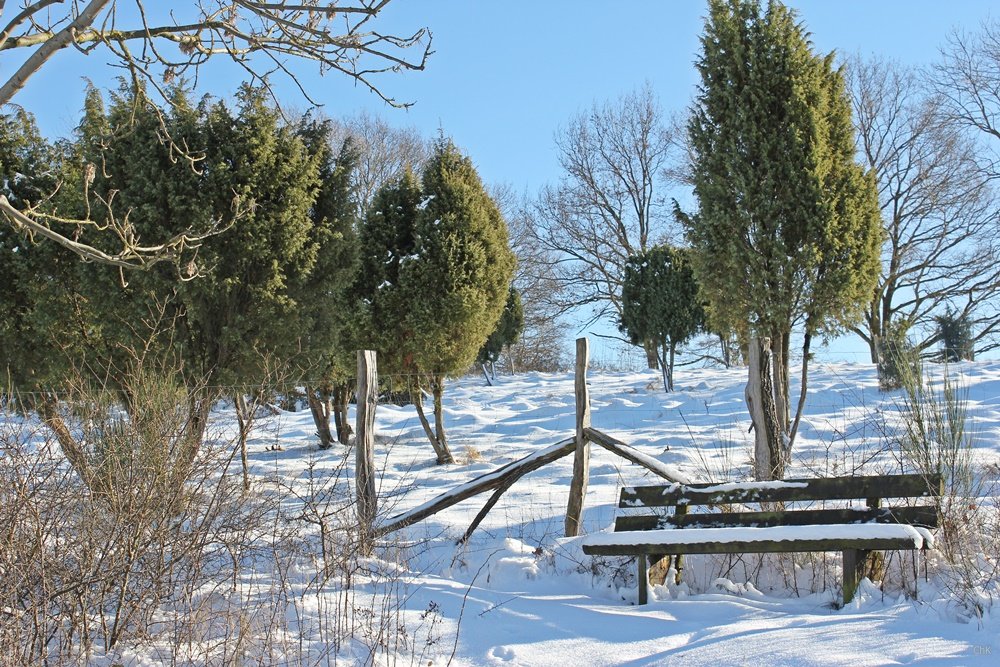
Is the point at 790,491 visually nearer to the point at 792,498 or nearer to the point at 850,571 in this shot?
the point at 792,498

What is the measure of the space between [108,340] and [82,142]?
2.46m

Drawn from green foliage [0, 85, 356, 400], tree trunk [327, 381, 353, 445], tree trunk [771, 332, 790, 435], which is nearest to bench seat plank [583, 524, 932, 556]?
tree trunk [771, 332, 790, 435]

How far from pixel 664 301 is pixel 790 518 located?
12.8 meters

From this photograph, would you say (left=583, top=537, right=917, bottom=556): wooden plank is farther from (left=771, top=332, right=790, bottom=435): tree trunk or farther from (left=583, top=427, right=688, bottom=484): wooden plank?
(left=771, top=332, right=790, bottom=435): tree trunk

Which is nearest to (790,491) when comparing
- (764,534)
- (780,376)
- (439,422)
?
(764,534)

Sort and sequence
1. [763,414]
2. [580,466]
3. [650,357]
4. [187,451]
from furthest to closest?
1. [650,357]
2. [763,414]
3. [580,466]
4. [187,451]

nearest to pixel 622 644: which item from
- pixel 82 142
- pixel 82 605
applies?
pixel 82 605

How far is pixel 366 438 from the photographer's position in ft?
20.1

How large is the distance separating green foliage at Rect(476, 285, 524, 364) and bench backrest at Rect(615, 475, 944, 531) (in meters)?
14.8

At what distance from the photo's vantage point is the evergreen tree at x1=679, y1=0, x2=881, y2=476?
27.0 feet

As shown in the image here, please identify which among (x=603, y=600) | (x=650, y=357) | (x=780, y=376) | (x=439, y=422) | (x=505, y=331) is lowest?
(x=603, y=600)

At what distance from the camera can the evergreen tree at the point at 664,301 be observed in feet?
56.9

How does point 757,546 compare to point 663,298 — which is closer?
point 757,546

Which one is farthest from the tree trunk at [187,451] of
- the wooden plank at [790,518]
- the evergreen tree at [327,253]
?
the evergreen tree at [327,253]
